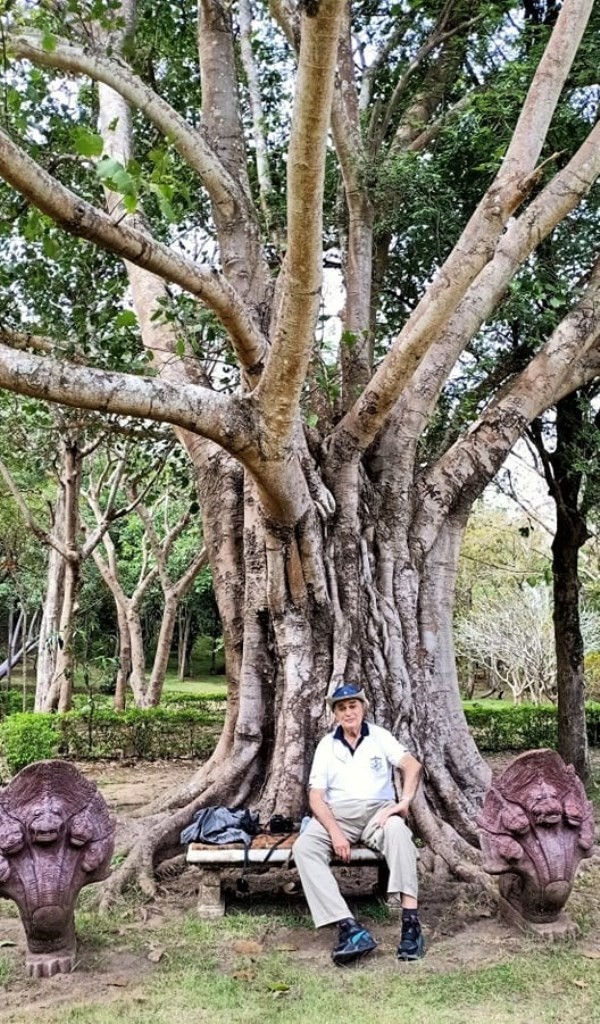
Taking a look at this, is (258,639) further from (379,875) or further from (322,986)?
(322,986)

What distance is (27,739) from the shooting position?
1055 centimetres

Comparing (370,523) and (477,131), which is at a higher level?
(477,131)

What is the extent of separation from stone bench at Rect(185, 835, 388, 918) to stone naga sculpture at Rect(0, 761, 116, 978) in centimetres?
67

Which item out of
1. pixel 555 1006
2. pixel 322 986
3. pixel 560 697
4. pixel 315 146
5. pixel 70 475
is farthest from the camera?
pixel 70 475

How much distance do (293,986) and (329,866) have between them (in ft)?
2.17

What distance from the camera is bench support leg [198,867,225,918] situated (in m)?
4.64

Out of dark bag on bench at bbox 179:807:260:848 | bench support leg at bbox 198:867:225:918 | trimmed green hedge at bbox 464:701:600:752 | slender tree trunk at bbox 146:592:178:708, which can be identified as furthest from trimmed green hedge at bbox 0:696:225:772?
bench support leg at bbox 198:867:225:918

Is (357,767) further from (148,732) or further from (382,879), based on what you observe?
(148,732)

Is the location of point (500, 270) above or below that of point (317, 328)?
above

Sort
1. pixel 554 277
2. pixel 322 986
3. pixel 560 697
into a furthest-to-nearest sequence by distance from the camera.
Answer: pixel 560 697 < pixel 554 277 < pixel 322 986

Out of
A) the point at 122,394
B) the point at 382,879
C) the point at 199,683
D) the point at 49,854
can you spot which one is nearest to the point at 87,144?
the point at 122,394

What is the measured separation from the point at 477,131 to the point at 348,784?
18.8ft

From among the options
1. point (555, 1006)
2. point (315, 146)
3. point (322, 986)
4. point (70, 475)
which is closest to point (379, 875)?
point (322, 986)

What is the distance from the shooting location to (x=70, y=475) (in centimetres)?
1125
